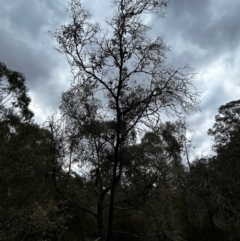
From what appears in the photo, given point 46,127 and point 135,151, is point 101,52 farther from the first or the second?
point 46,127

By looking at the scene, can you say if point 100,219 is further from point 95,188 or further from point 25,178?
point 25,178

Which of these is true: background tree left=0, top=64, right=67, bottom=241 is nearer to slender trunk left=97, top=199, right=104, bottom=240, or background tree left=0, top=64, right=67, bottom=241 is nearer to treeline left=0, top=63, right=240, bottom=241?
treeline left=0, top=63, right=240, bottom=241

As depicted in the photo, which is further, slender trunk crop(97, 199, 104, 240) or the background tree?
slender trunk crop(97, 199, 104, 240)

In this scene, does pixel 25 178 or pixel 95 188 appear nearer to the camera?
pixel 25 178

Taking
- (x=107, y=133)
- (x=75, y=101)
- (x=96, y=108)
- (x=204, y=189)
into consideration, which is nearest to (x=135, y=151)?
(x=107, y=133)

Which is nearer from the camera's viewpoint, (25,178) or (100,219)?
(25,178)

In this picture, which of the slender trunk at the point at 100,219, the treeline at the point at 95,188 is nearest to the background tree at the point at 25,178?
the treeline at the point at 95,188

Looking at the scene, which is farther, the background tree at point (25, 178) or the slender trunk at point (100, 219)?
the slender trunk at point (100, 219)

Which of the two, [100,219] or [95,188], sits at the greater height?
[95,188]

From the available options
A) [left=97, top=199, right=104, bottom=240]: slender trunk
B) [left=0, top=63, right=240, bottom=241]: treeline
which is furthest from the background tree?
[left=97, top=199, right=104, bottom=240]: slender trunk

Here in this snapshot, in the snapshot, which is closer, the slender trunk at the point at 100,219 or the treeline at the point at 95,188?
the treeline at the point at 95,188

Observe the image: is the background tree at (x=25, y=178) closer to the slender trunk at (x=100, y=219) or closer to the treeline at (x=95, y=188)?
the treeline at (x=95, y=188)

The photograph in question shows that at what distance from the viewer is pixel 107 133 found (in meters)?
8.51

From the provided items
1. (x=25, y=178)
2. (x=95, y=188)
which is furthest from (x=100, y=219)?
(x=25, y=178)
